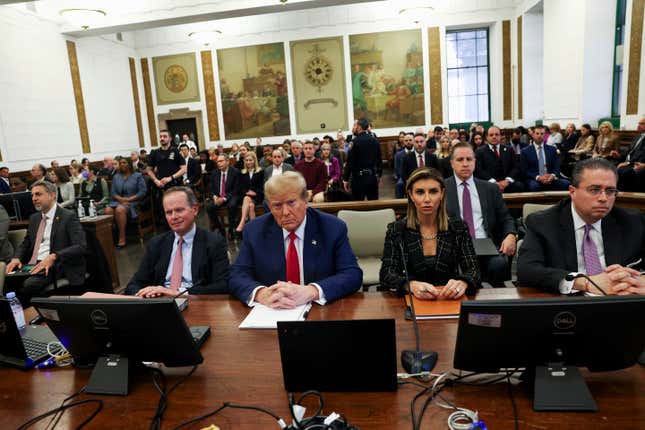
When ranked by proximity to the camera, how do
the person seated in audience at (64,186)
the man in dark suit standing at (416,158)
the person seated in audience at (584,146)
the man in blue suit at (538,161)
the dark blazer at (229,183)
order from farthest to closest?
1. the person seated in audience at (584,146)
2. the person seated in audience at (64,186)
3. the dark blazer at (229,183)
4. the man in dark suit standing at (416,158)
5. the man in blue suit at (538,161)

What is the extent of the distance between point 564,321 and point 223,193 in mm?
7256

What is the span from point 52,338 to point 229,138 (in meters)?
15.3

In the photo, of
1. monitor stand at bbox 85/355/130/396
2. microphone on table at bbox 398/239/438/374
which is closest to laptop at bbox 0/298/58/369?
monitor stand at bbox 85/355/130/396

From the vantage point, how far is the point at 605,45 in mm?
10672

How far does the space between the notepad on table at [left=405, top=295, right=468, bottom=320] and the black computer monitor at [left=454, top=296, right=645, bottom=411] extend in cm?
52

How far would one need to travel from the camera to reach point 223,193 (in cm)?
806

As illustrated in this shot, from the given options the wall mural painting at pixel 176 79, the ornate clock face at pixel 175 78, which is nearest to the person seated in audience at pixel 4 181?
the wall mural painting at pixel 176 79

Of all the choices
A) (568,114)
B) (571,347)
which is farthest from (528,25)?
(571,347)

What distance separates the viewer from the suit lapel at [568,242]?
242cm

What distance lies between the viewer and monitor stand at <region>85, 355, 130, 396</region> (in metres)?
1.53

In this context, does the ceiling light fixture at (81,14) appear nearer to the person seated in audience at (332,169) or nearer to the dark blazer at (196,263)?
the person seated in audience at (332,169)

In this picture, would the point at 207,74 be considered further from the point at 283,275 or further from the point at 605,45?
the point at 283,275

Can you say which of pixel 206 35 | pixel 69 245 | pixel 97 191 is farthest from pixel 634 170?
pixel 206 35

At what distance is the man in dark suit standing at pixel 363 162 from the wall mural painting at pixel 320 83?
901 centimetres
